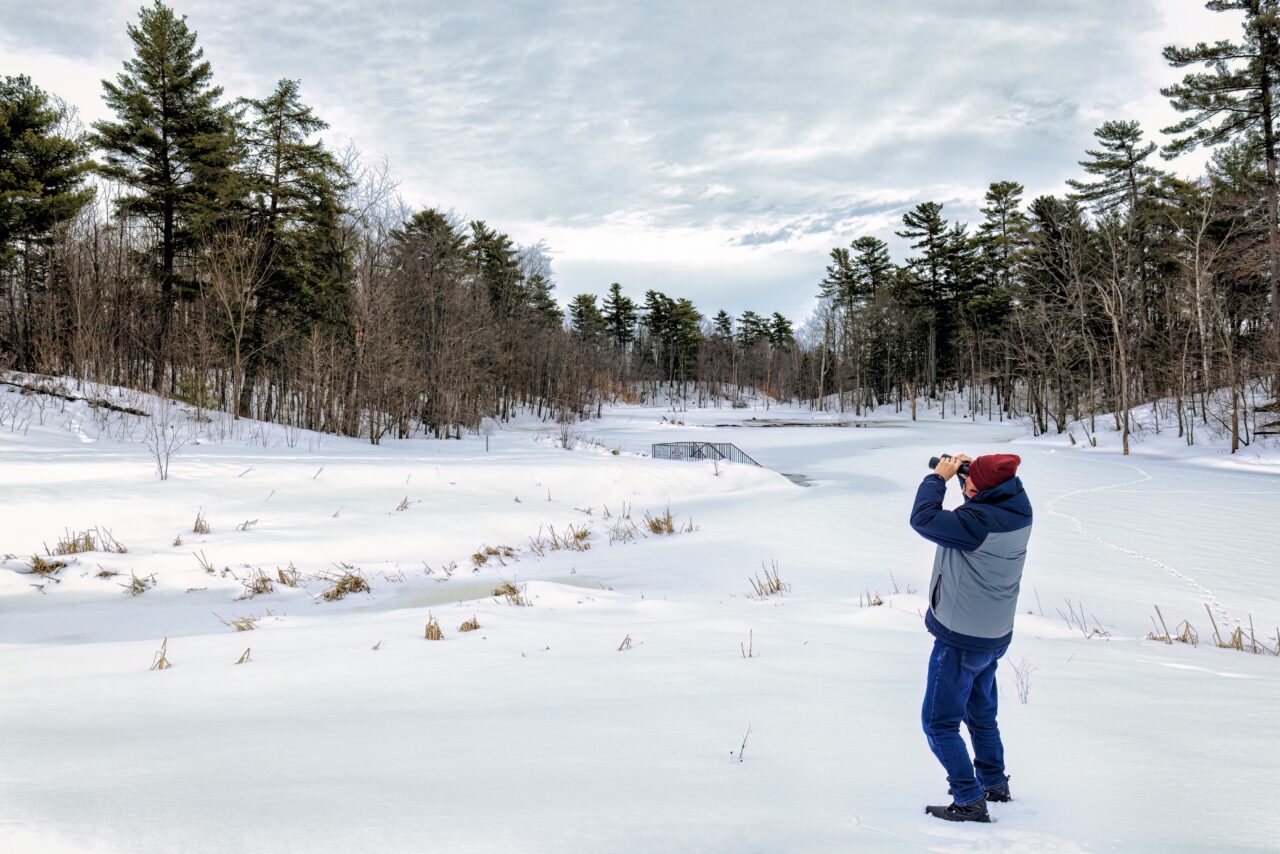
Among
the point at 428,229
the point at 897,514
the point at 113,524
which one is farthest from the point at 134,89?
the point at 897,514

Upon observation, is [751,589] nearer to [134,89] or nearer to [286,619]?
[286,619]

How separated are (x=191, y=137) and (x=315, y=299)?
270 inches

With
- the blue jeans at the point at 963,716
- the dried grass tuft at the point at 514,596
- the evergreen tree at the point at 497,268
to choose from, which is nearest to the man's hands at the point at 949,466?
the blue jeans at the point at 963,716

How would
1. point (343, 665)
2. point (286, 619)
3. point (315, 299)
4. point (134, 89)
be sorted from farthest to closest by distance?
point (315, 299) → point (134, 89) → point (286, 619) → point (343, 665)

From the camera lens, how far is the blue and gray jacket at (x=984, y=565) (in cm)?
271

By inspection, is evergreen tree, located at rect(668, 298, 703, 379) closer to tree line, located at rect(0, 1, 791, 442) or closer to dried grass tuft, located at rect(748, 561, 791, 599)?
tree line, located at rect(0, 1, 791, 442)

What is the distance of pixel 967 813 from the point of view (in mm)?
2633

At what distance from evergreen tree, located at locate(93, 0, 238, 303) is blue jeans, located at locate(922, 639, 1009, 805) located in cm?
2706

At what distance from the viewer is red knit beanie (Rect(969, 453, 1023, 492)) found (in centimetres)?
274

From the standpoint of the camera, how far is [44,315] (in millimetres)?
23047

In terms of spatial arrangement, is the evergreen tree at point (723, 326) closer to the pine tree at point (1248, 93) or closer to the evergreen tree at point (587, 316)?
A: the evergreen tree at point (587, 316)

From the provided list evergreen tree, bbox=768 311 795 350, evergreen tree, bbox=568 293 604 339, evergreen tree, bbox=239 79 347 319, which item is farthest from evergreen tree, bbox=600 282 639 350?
evergreen tree, bbox=239 79 347 319

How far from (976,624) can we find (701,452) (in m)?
21.9

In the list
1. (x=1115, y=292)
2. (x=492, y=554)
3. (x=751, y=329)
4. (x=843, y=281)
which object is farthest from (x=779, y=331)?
(x=492, y=554)
